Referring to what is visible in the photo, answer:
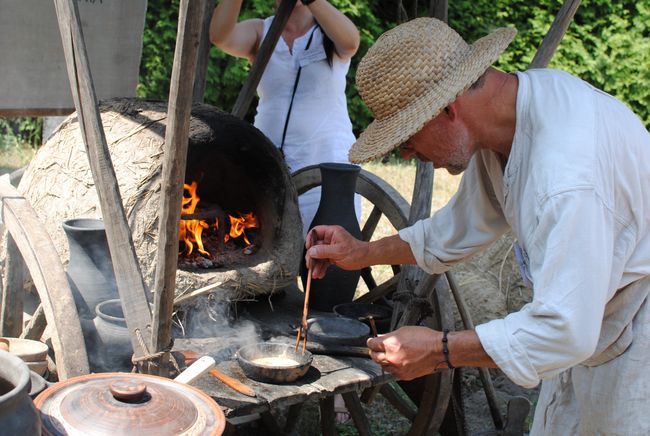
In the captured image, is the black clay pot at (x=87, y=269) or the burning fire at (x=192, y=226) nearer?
the black clay pot at (x=87, y=269)

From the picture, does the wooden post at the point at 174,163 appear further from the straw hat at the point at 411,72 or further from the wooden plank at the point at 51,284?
the straw hat at the point at 411,72

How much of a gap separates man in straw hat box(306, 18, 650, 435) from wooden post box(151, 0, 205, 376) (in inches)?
21.7

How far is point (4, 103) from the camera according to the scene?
485 cm

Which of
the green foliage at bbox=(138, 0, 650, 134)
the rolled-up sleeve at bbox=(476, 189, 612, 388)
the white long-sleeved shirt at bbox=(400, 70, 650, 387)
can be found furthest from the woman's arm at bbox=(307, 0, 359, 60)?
the green foliage at bbox=(138, 0, 650, 134)

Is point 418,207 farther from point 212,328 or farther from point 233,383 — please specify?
point 233,383

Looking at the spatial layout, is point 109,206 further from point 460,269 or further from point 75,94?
point 460,269

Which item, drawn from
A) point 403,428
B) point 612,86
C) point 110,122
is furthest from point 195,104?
point 612,86

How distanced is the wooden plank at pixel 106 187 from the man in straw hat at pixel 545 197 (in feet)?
3.13

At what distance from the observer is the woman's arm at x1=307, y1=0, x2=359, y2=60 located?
175 inches

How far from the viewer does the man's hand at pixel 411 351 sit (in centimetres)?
234

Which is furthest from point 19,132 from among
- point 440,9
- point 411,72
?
point 411,72

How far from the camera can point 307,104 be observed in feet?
15.9

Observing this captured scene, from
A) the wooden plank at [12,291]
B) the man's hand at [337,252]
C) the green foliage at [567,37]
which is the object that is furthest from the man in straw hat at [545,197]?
the green foliage at [567,37]

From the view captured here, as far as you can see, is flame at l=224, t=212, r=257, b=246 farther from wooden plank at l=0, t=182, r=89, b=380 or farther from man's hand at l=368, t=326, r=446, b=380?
man's hand at l=368, t=326, r=446, b=380
